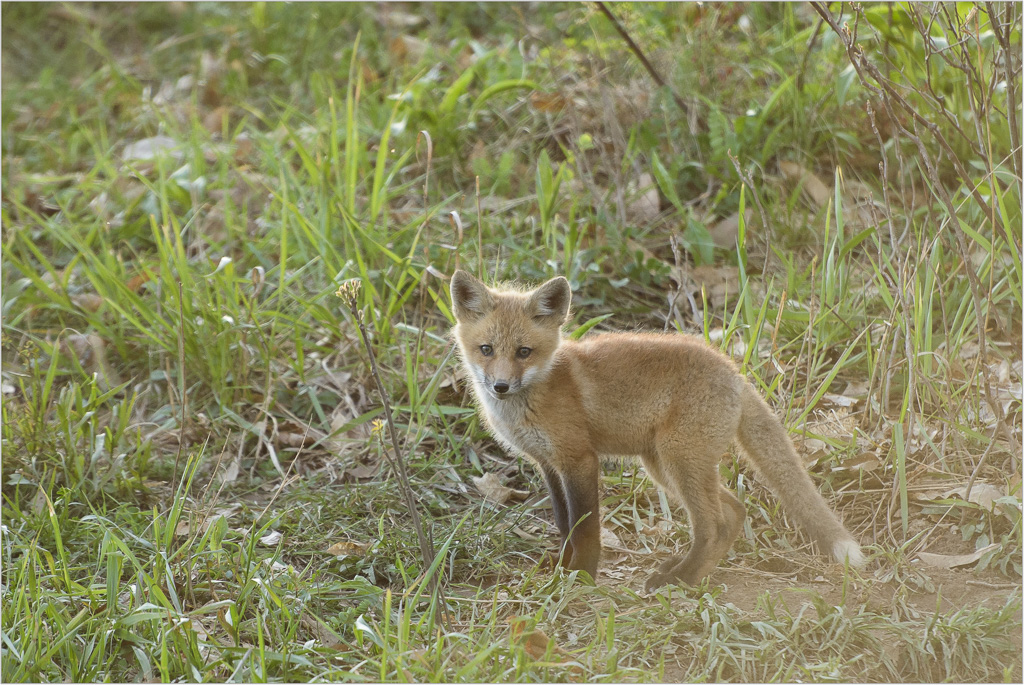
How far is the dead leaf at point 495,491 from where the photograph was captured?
4160 mm

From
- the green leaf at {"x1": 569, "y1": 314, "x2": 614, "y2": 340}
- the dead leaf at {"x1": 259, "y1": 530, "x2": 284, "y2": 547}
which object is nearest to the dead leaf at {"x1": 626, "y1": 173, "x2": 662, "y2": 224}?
the green leaf at {"x1": 569, "y1": 314, "x2": 614, "y2": 340}

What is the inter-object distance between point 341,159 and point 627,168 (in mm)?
1985

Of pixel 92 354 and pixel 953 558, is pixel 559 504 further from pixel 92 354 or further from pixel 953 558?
pixel 92 354

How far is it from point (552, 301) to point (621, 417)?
1.94ft

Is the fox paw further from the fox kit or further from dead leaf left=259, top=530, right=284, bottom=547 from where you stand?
dead leaf left=259, top=530, right=284, bottom=547

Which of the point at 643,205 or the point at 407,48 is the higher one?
the point at 407,48

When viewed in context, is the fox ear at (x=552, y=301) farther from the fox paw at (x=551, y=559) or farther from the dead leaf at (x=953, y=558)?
the dead leaf at (x=953, y=558)

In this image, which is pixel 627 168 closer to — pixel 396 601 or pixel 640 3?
pixel 640 3

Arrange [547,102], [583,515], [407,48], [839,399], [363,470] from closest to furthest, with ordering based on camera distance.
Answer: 1. [583,515]
2. [839,399]
3. [363,470]
4. [547,102]
5. [407,48]

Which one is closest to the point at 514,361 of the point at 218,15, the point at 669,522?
the point at 669,522

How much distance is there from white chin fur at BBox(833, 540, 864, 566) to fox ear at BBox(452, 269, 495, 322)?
1.72 metres

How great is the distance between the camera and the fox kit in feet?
11.5

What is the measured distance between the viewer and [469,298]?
3.91 metres

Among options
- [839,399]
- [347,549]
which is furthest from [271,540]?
[839,399]
